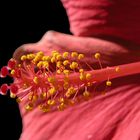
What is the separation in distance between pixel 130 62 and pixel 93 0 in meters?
0.28

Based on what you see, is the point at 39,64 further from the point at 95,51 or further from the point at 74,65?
the point at 95,51

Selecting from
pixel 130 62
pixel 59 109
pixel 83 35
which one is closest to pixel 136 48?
pixel 130 62

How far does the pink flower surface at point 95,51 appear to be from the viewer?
1.95 meters

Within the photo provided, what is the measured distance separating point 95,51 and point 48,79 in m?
0.30

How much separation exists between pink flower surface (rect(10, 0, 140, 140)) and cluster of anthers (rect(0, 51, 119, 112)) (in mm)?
64

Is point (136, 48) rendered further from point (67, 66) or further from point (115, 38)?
point (67, 66)

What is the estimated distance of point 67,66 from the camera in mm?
1971

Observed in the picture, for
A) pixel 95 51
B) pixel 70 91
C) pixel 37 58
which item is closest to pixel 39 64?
pixel 37 58

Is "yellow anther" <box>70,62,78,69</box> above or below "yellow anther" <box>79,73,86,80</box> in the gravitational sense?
above

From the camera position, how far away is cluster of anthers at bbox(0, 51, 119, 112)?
183 cm

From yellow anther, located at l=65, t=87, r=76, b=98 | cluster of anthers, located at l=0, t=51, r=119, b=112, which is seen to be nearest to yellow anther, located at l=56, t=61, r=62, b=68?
cluster of anthers, located at l=0, t=51, r=119, b=112

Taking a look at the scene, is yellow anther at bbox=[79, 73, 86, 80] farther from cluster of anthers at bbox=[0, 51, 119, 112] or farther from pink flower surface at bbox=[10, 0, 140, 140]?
pink flower surface at bbox=[10, 0, 140, 140]

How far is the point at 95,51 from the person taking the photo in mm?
2041

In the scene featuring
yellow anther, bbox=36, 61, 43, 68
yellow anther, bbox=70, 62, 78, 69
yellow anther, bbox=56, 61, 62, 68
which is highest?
yellow anther, bbox=36, 61, 43, 68
